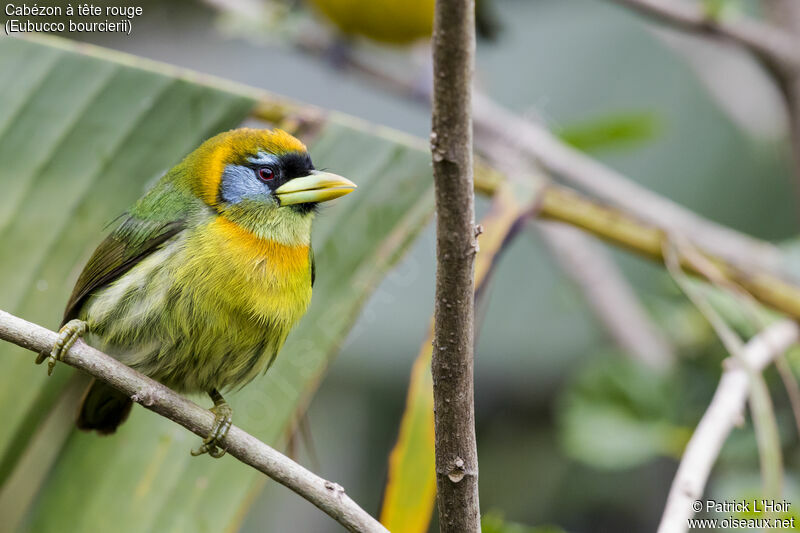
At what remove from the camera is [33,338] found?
1282 mm

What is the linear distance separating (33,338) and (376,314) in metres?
3.02

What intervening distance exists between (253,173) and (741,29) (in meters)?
1.99

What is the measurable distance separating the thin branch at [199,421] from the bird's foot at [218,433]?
16 millimetres

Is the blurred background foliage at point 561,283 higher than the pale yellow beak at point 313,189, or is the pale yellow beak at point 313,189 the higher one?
the blurred background foliage at point 561,283

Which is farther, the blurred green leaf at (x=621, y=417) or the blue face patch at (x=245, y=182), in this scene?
the blurred green leaf at (x=621, y=417)

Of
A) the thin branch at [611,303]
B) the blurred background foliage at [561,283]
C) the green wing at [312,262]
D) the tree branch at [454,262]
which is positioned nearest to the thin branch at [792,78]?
the blurred background foliage at [561,283]

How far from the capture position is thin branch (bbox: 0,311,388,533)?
1226 millimetres

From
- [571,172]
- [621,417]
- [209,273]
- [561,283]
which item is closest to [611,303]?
[571,172]

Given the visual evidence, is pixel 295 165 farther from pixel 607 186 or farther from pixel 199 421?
pixel 607 186

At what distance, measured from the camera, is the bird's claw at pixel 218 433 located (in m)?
1.34

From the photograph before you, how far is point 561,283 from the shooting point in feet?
15.4

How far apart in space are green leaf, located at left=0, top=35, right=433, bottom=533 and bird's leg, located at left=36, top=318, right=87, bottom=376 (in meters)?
0.16

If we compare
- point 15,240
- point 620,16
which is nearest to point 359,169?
point 15,240

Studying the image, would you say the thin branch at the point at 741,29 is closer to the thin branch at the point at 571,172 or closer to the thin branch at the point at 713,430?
the thin branch at the point at 571,172
